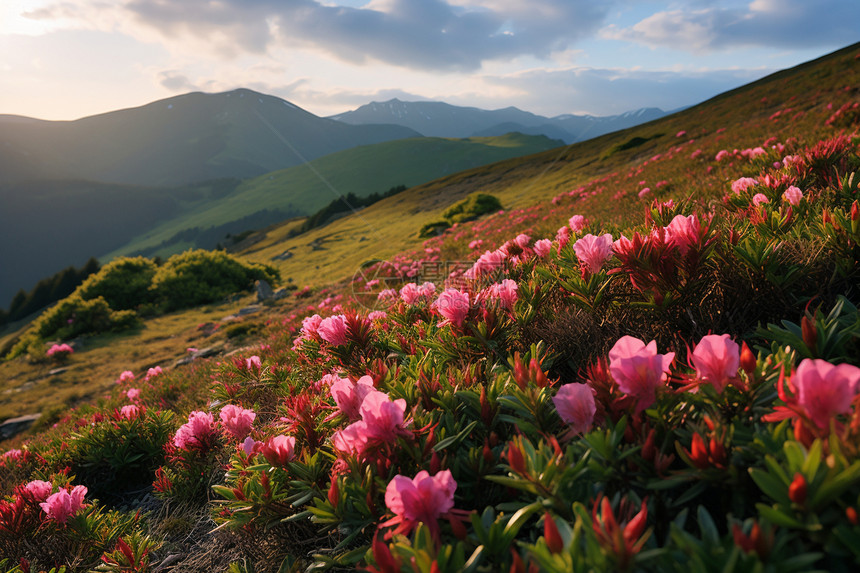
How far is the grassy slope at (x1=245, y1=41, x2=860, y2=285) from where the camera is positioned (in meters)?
8.75

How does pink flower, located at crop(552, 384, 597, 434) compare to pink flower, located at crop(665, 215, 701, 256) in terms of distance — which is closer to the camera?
pink flower, located at crop(552, 384, 597, 434)

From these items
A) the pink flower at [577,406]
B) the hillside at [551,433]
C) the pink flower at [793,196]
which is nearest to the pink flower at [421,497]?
the hillside at [551,433]

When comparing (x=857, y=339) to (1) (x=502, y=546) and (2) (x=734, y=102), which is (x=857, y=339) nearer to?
(1) (x=502, y=546)

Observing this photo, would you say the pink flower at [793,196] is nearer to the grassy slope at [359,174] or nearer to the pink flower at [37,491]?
the pink flower at [37,491]

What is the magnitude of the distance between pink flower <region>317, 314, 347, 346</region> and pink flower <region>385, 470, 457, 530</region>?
4.81ft

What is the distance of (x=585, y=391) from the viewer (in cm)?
128

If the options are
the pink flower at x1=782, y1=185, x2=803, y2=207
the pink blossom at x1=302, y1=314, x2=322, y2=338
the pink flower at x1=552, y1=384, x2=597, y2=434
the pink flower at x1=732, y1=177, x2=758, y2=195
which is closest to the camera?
the pink flower at x1=552, y1=384, x2=597, y2=434

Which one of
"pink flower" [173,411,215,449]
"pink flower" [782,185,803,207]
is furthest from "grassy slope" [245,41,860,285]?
"pink flower" [173,411,215,449]

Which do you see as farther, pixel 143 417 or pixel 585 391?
pixel 143 417

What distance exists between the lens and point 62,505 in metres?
2.31

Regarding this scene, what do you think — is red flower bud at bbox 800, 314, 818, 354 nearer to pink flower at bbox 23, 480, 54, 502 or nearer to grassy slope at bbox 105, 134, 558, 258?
pink flower at bbox 23, 480, 54, 502

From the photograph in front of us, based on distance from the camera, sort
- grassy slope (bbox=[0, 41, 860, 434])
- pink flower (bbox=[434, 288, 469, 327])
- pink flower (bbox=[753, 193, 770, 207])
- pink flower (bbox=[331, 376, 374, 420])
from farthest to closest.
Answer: grassy slope (bbox=[0, 41, 860, 434])
pink flower (bbox=[753, 193, 770, 207])
pink flower (bbox=[434, 288, 469, 327])
pink flower (bbox=[331, 376, 374, 420])

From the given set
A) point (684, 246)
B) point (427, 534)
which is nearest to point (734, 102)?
point (684, 246)

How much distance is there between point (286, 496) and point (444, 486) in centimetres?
94
